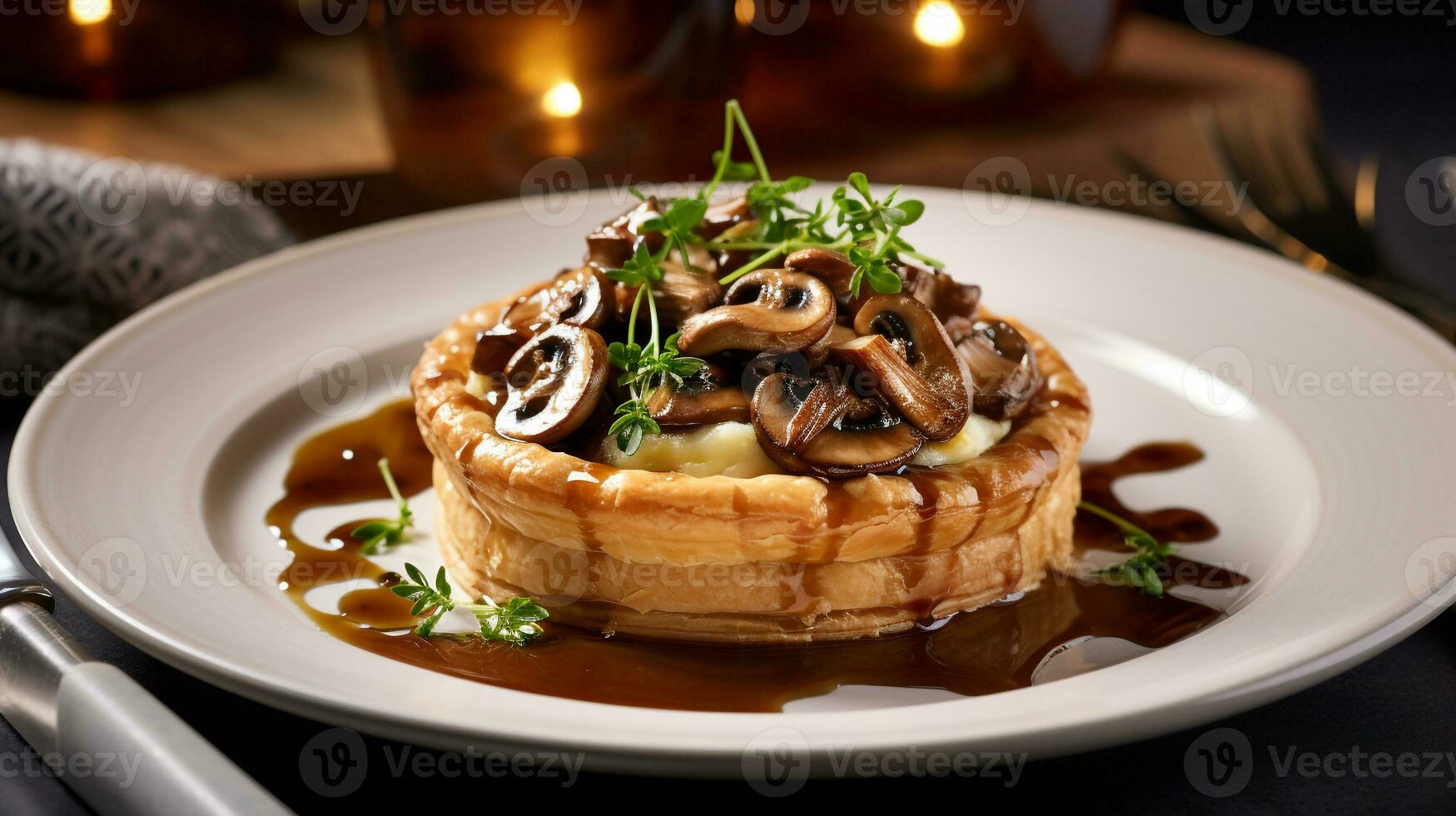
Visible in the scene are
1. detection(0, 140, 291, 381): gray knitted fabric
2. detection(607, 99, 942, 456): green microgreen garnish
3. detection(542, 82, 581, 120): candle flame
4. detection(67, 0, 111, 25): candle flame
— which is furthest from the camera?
detection(67, 0, 111, 25): candle flame

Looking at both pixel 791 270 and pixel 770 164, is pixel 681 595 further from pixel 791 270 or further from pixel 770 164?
pixel 770 164

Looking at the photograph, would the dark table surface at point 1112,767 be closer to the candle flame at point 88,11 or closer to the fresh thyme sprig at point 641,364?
the fresh thyme sprig at point 641,364

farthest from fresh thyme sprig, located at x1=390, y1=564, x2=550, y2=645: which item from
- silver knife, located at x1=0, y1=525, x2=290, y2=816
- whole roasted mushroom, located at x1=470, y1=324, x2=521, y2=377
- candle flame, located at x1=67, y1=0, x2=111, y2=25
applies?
candle flame, located at x1=67, y1=0, x2=111, y2=25

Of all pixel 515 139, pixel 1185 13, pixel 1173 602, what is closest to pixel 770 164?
pixel 515 139

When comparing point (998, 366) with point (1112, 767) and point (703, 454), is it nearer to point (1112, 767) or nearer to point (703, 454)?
point (703, 454)

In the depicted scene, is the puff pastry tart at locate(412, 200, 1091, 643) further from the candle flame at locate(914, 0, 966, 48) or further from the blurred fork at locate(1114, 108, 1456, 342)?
the candle flame at locate(914, 0, 966, 48)

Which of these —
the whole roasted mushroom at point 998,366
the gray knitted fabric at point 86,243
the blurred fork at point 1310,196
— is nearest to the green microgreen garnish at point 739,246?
the whole roasted mushroom at point 998,366
